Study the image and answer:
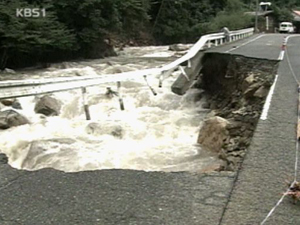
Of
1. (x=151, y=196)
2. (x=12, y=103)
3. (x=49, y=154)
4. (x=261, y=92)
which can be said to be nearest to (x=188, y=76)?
(x=261, y=92)

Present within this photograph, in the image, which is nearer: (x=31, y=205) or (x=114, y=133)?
(x=31, y=205)

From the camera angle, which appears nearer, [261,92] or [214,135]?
[214,135]

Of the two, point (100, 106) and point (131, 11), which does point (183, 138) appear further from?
point (131, 11)

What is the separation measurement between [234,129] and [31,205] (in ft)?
17.5

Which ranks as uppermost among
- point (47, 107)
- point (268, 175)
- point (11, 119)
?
point (268, 175)

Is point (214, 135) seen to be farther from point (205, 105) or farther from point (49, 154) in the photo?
point (205, 105)

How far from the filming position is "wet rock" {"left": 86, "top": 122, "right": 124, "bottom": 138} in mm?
9516

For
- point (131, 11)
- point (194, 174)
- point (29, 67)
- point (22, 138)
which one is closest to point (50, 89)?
point (22, 138)

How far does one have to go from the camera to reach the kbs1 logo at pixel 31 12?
22891 mm

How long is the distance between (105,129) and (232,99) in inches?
152

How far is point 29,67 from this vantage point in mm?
24281

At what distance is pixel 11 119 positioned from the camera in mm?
10312

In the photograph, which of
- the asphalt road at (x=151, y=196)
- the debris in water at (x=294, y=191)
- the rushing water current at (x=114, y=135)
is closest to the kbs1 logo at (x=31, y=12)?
the rushing water current at (x=114, y=135)

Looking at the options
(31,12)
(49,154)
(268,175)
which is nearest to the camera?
(268,175)
